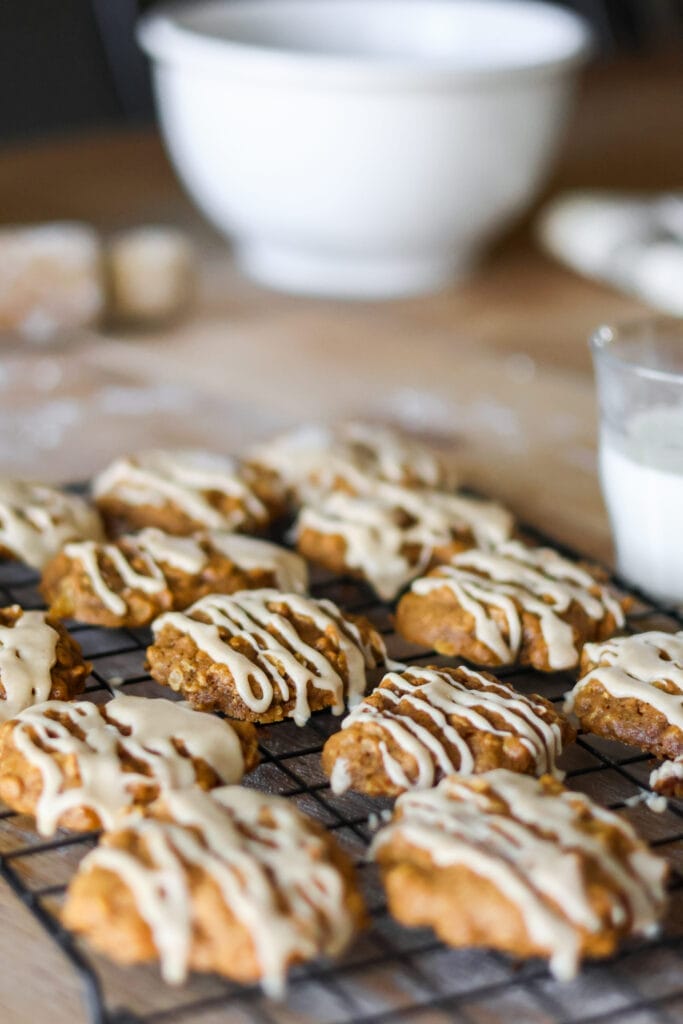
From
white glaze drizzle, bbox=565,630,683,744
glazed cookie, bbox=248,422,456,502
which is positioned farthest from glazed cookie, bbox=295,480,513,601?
white glaze drizzle, bbox=565,630,683,744

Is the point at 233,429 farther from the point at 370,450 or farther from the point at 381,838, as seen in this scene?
the point at 381,838

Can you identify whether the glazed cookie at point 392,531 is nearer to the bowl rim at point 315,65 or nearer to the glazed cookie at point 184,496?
the glazed cookie at point 184,496

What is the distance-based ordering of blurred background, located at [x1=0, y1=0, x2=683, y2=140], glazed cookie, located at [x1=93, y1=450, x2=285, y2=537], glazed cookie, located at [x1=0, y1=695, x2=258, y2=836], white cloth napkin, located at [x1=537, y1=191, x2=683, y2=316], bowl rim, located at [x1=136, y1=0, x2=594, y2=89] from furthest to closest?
blurred background, located at [x1=0, y1=0, x2=683, y2=140], white cloth napkin, located at [x1=537, y1=191, x2=683, y2=316], bowl rim, located at [x1=136, y1=0, x2=594, y2=89], glazed cookie, located at [x1=93, y1=450, x2=285, y2=537], glazed cookie, located at [x1=0, y1=695, x2=258, y2=836]

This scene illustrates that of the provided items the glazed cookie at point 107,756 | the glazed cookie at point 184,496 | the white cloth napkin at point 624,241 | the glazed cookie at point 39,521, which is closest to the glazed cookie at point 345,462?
the glazed cookie at point 184,496

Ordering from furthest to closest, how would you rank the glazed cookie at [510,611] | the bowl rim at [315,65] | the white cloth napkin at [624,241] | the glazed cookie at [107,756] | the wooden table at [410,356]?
the white cloth napkin at [624,241], the bowl rim at [315,65], the wooden table at [410,356], the glazed cookie at [510,611], the glazed cookie at [107,756]

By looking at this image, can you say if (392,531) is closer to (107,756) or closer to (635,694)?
(635,694)

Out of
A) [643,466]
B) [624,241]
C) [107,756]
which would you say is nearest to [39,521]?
[107,756]

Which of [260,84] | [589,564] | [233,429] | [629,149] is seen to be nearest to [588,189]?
[629,149]

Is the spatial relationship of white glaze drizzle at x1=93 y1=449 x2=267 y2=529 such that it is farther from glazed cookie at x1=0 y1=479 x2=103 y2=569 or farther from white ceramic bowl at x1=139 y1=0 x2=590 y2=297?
white ceramic bowl at x1=139 y1=0 x2=590 y2=297
